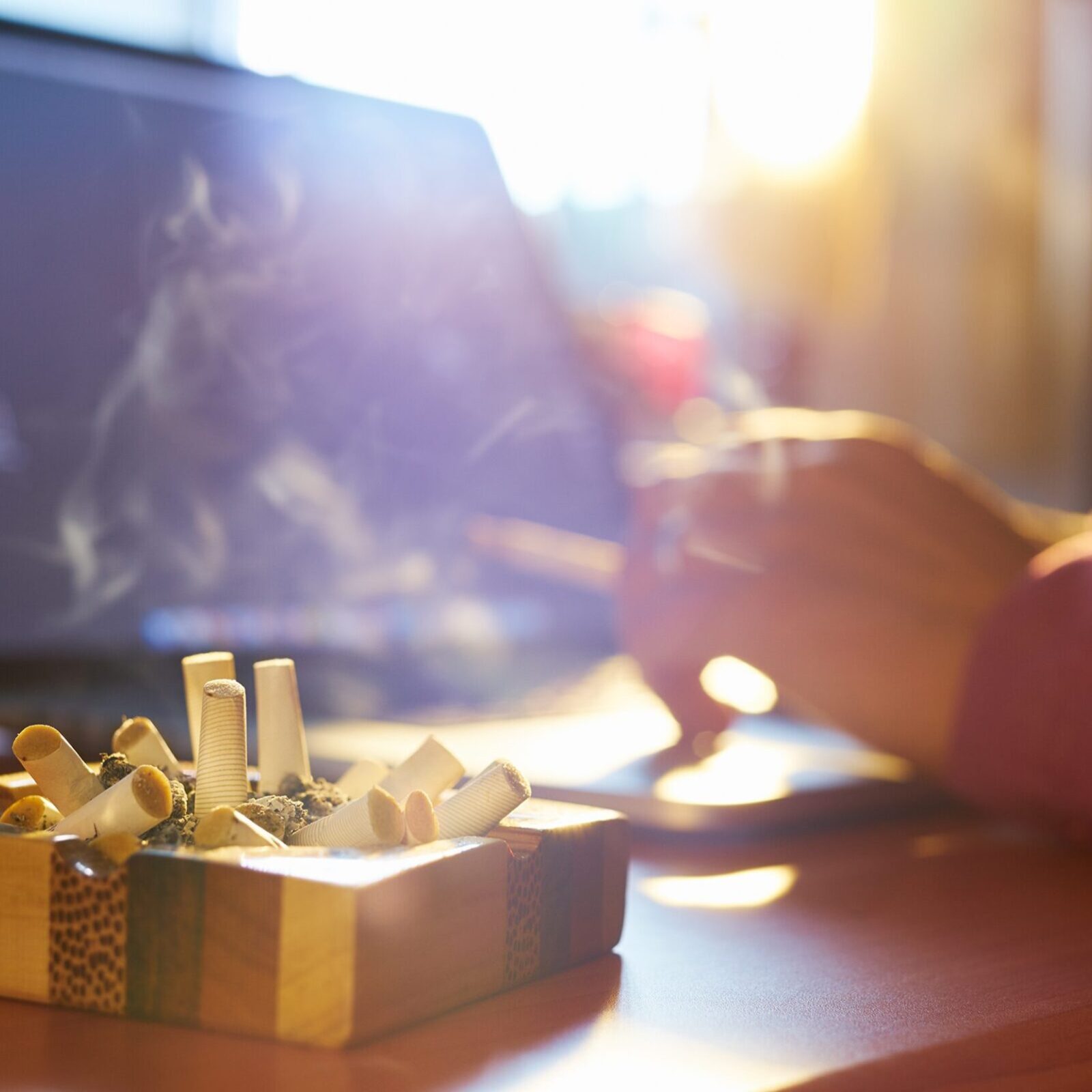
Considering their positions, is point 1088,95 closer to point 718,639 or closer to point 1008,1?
point 1008,1

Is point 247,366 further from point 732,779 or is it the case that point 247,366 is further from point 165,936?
point 165,936

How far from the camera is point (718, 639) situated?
661mm

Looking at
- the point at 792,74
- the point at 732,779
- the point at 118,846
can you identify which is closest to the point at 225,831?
the point at 118,846

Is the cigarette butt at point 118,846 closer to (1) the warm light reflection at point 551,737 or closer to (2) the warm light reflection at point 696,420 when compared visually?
(1) the warm light reflection at point 551,737

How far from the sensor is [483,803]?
32cm

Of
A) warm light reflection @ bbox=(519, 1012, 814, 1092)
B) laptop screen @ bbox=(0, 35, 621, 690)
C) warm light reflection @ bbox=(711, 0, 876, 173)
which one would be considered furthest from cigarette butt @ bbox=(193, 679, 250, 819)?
warm light reflection @ bbox=(711, 0, 876, 173)

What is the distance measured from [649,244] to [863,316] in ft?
2.08

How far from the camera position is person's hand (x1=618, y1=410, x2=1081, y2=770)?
0.66 meters

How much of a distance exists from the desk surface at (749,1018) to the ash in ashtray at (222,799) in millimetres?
43

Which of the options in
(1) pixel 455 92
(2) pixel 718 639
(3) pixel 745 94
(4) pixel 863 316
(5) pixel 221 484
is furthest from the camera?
(4) pixel 863 316

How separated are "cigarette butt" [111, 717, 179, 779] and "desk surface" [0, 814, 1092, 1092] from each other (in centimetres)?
8

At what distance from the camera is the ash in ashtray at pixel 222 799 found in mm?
293

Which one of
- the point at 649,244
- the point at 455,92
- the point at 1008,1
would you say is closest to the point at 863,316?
the point at 649,244

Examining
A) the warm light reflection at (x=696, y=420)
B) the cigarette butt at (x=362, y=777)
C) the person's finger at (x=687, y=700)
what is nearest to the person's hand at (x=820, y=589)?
the person's finger at (x=687, y=700)
